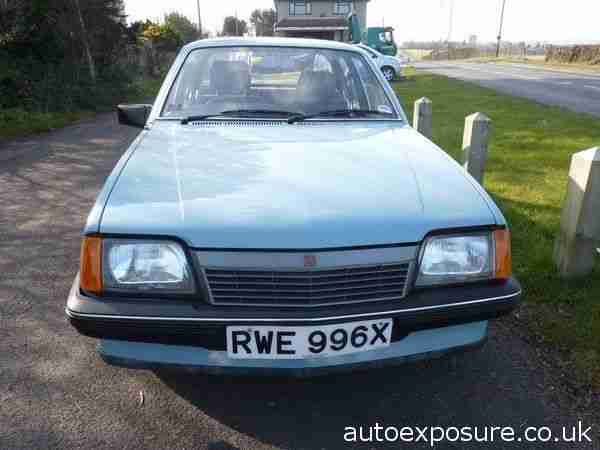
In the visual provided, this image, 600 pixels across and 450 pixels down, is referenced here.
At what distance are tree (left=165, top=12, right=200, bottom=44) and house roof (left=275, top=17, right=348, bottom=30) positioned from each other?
743 centimetres

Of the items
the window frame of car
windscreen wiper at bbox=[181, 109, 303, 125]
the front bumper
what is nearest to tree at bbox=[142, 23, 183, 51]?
the window frame of car

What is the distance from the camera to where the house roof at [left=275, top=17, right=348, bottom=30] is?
42.7 meters

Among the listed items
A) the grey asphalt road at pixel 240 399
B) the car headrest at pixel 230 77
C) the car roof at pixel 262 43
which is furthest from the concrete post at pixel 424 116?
the grey asphalt road at pixel 240 399

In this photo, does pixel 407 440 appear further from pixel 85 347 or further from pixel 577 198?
pixel 577 198

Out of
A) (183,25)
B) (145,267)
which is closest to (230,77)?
(145,267)

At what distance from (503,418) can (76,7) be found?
1426cm

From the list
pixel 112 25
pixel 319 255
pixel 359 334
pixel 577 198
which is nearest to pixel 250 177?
pixel 319 255

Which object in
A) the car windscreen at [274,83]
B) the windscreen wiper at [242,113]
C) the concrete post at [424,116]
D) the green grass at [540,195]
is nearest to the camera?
the green grass at [540,195]

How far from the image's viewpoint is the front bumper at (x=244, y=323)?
1.71 m

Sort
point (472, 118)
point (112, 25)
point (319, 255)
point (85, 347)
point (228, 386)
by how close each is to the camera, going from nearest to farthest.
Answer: point (319, 255)
point (228, 386)
point (85, 347)
point (472, 118)
point (112, 25)

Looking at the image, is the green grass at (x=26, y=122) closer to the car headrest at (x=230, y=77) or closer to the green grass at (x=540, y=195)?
the car headrest at (x=230, y=77)

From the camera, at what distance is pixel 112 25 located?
573 inches

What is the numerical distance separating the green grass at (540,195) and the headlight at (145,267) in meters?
1.95

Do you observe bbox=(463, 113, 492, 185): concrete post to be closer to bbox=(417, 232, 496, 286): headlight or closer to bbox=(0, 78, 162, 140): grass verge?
bbox=(417, 232, 496, 286): headlight
